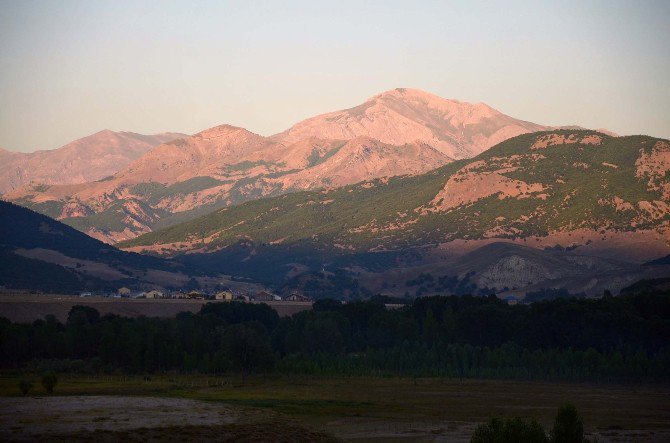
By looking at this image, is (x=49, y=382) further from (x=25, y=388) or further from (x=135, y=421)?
(x=135, y=421)

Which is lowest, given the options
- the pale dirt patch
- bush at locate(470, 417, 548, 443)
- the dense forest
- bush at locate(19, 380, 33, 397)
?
bush at locate(470, 417, 548, 443)

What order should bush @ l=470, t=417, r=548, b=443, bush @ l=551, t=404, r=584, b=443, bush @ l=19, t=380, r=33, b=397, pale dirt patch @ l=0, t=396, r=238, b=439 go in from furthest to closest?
bush @ l=19, t=380, r=33, b=397
bush @ l=551, t=404, r=584, b=443
pale dirt patch @ l=0, t=396, r=238, b=439
bush @ l=470, t=417, r=548, b=443

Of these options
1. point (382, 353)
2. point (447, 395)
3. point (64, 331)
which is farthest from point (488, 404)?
point (64, 331)

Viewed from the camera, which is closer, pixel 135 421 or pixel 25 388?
pixel 135 421

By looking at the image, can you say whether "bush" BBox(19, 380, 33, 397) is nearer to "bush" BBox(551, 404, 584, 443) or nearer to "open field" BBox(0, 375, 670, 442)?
"open field" BBox(0, 375, 670, 442)

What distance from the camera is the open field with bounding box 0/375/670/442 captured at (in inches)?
4082

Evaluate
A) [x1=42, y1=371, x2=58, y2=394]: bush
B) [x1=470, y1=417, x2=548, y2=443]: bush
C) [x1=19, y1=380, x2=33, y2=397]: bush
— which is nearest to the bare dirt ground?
[x1=19, y1=380, x2=33, y2=397]: bush

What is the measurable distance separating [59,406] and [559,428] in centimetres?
4435

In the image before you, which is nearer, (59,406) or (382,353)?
(59,406)

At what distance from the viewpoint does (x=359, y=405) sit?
133m

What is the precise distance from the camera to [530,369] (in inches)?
6850

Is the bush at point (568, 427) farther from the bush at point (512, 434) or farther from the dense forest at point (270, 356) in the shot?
the dense forest at point (270, 356)

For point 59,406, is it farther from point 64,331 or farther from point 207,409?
point 64,331

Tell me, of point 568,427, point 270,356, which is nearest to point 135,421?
point 568,427
